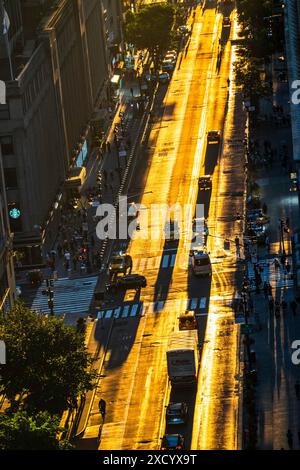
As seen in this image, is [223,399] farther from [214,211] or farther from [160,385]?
[214,211]

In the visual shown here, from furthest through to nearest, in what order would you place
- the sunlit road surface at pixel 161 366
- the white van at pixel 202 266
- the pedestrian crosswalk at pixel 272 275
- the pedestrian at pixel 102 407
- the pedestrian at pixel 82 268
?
the pedestrian at pixel 82 268, the white van at pixel 202 266, the pedestrian crosswalk at pixel 272 275, the pedestrian at pixel 102 407, the sunlit road surface at pixel 161 366

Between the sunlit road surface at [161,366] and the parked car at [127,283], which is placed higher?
the parked car at [127,283]

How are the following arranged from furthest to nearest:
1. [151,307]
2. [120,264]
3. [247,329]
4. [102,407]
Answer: [120,264] < [151,307] < [247,329] < [102,407]

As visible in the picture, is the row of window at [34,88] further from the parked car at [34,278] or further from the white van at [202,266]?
the white van at [202,266]

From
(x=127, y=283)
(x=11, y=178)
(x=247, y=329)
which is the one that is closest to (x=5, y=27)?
(x=11, y=178)

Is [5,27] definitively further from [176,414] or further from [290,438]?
[290,438]

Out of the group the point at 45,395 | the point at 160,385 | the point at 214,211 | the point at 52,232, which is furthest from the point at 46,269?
the point at 45,395

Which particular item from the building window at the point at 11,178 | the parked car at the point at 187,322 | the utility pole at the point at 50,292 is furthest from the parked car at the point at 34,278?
the parked car at the point at 187,322

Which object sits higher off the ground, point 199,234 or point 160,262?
point 199,234
